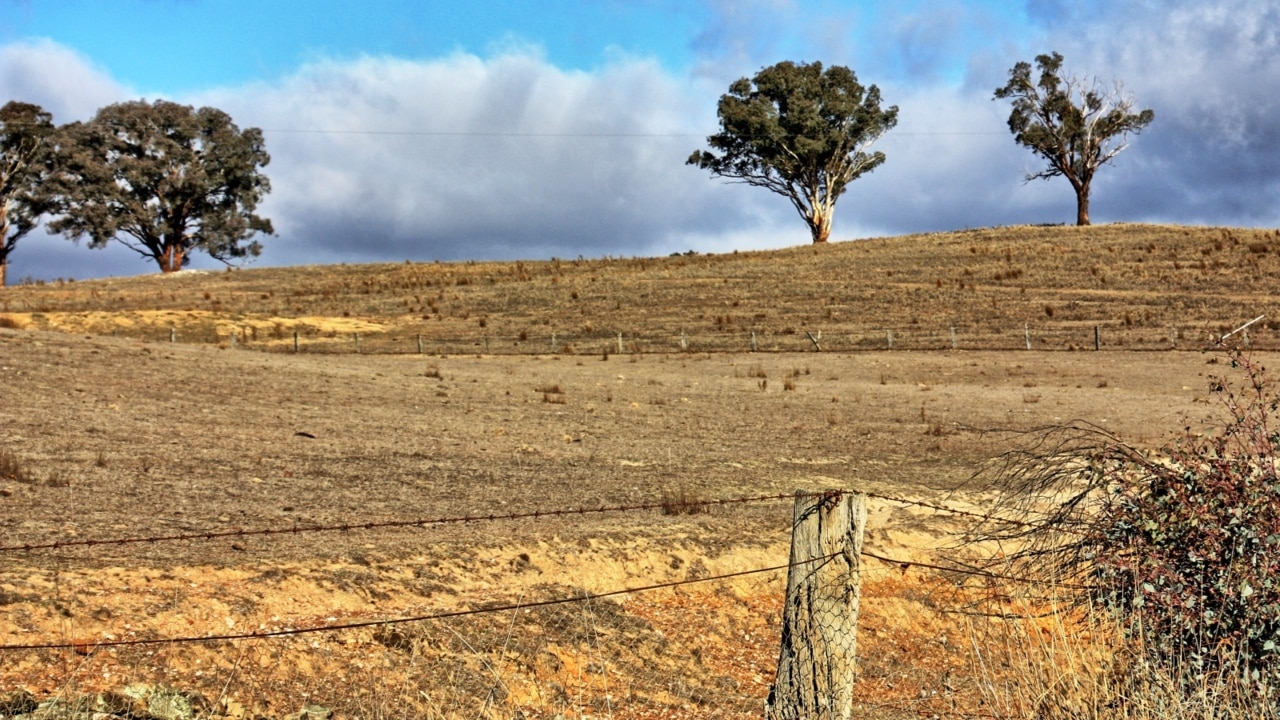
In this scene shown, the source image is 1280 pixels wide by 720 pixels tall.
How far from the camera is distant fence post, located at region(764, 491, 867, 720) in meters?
5.61

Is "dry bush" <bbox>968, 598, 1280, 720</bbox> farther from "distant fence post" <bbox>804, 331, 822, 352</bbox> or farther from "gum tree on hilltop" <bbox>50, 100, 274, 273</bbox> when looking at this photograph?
"gum tree on hilltop" <bbox>50, 100, 274, 273</bbox>

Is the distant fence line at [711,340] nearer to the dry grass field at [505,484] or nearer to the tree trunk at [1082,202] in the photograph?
the dry grass field at [505,484]

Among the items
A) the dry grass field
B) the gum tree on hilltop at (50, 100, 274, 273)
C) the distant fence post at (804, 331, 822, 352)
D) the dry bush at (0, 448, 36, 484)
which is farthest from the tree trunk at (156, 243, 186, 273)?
the dry bush at (0, 448, 36, 484)

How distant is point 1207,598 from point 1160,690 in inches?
29.4

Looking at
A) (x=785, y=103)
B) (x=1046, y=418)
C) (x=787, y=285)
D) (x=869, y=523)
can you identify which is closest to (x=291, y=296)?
(x=787, y=285)

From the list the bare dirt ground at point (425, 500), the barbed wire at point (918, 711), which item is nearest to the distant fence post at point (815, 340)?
the bare dirt ground at point (425, 500)

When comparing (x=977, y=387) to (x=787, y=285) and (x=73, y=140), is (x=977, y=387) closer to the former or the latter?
(x=787, y=285)

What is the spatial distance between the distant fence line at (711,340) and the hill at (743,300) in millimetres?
131

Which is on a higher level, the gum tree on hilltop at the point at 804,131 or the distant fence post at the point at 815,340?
the gum tree on hilltop at the point at 804,131

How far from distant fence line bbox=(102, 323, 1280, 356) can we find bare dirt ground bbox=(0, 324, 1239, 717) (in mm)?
9841

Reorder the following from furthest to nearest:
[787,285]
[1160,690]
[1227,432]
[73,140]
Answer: [73,140] < [787,285] < [1227,432] < [1160,690]

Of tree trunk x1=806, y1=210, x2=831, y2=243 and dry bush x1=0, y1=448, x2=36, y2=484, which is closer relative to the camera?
dry bush x1=0, y1=448, x2=36, y2=484

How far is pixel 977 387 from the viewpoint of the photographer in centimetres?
2808

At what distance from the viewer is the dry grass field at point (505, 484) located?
766 cm
